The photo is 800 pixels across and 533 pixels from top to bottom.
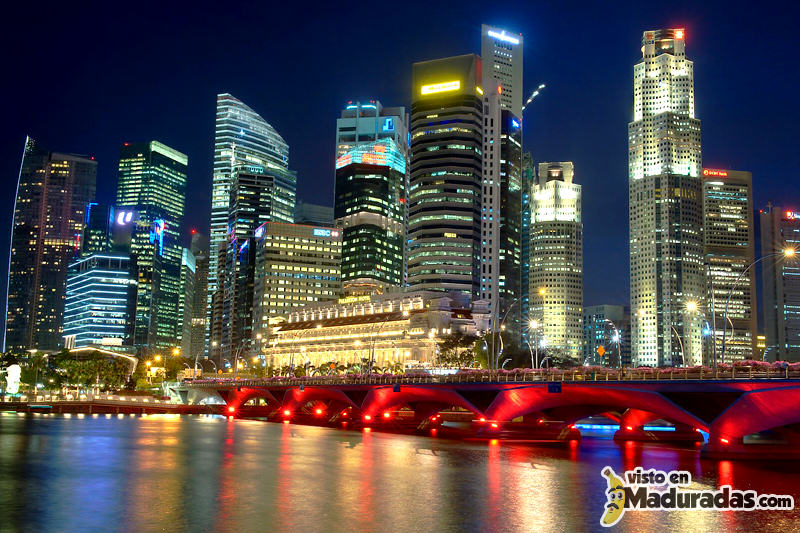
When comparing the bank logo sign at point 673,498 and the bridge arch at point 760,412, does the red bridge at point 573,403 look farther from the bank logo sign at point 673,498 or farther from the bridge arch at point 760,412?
the bank logo sign at point 673,498

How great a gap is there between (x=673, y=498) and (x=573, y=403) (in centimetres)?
4143

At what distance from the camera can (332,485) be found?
5153 centimetres

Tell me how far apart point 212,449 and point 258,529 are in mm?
44828

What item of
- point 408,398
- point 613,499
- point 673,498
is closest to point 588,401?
point 408,398

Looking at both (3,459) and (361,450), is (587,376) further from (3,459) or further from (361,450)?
(3,459)

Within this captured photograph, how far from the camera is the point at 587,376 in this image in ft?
289

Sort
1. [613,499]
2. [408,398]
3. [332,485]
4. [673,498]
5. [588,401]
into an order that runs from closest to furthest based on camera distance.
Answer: [613,499] → [673,498] → [332,485] → [588,401] → [408,398]

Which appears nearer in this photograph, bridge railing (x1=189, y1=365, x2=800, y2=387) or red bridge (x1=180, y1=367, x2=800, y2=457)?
red bridge (x1=180, y1=367, x2=800, y2=457)

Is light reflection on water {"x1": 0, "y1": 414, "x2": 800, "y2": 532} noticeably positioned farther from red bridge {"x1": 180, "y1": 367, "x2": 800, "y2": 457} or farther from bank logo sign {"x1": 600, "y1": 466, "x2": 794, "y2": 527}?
red bridge {"x1": 180, "y1": 367, "x2": 800, "y2": 457}

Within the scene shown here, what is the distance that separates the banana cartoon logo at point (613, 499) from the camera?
40594 millimetres

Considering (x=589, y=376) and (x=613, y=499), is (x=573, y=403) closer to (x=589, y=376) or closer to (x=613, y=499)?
(x=589, y=376)

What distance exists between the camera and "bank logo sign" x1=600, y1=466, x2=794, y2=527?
44719mm

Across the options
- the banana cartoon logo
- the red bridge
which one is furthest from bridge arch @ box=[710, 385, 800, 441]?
the banana cartoon logo

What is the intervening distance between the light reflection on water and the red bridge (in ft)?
14.2
